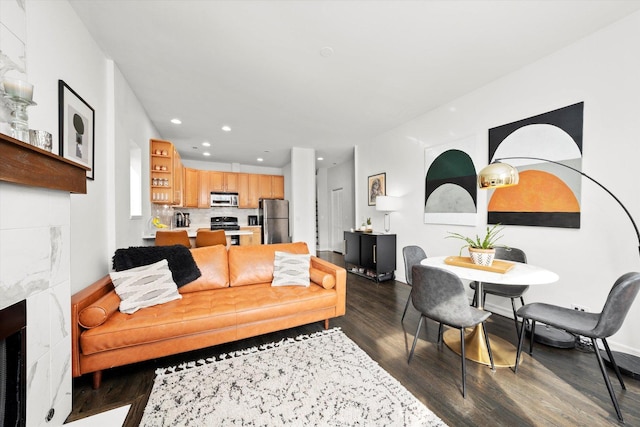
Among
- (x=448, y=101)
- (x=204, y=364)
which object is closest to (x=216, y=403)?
(x=204, y=364)

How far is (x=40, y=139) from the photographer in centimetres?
116

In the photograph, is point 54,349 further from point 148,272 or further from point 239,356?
point 239,356

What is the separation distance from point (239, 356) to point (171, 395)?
52 centimetres

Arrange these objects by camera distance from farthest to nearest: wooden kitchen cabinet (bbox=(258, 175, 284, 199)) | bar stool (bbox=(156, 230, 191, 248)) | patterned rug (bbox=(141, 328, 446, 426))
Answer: wooden kitchen cabinet (bbox=(258, 175, 284, 199)), bar stool (bbox=(156, 230, 191, 248)), patterned rug (bbox=(141, 328, 446, 426))

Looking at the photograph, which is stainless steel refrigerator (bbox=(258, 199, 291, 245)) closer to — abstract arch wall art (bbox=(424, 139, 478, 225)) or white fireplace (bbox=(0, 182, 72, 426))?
abstract arch wall art (bbox=(424, 139, 478, 225))

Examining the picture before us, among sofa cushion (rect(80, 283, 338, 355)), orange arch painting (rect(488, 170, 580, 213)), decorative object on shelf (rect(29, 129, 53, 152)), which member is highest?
decorative object on shelf (rect(29, 129, 53, 152))

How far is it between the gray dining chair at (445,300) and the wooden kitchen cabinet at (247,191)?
579 cm

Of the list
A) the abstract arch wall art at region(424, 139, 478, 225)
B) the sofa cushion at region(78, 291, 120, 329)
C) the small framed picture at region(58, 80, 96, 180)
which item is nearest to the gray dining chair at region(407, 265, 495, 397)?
the abstract arch wall art at region(424, 139, 478, 225)

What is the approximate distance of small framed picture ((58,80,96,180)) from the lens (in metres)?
1.69

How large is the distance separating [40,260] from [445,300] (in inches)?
94.4

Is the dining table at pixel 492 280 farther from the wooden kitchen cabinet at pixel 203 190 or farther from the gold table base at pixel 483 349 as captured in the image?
the wooden kitchen cabinet at pixel 203 190

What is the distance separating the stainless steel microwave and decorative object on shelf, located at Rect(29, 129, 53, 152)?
5.44m

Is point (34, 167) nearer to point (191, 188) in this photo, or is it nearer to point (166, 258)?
point (166, 258)

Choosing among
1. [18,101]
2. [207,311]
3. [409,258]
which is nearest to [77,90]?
[18,101]
